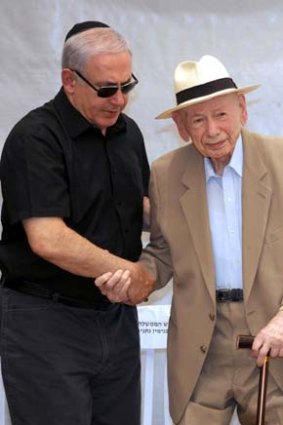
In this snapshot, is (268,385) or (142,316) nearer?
(268,385)

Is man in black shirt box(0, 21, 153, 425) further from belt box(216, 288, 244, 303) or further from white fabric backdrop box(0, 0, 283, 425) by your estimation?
white fabric backdrop box(0, 0, 283, 425)

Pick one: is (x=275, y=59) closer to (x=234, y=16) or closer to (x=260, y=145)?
(x=234, y=16)

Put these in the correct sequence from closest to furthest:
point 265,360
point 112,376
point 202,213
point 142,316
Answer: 1. point 265,360
2. point 202,213
3. point 112,376
4. point 142,316

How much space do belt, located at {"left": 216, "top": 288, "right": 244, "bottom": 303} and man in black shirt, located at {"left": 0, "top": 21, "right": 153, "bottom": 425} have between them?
27cm

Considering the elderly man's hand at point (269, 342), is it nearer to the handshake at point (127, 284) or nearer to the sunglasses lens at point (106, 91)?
the handshake at point (127, 284)

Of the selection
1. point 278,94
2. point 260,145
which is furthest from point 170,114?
point 278,94

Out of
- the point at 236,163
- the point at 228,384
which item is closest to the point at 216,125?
the point at 236,163

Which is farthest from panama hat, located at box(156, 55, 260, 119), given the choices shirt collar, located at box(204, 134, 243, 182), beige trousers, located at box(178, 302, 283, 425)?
beige trousers, located at box(178, 302, 283, 425)

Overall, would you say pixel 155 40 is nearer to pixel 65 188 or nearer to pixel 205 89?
pixel 205 89

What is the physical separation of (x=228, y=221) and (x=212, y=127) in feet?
0.84

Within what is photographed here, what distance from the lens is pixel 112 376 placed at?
247 cm

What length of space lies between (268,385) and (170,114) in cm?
80

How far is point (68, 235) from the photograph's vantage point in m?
2.23

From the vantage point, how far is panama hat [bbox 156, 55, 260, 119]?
2.21 m
